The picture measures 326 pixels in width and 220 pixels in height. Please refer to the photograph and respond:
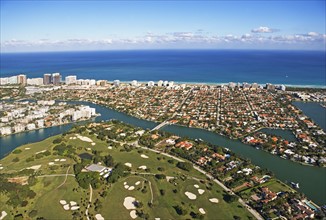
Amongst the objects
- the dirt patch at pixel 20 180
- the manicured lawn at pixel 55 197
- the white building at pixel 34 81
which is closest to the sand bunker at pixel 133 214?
the manicured lawn at pixel 55 197

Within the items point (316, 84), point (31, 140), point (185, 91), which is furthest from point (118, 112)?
point (316, 84)

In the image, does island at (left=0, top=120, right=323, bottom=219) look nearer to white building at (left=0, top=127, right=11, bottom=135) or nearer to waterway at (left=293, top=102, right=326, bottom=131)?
white building at (left=0, top=127, right=11, bottom=135)

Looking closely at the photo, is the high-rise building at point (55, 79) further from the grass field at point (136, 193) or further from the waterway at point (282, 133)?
the waterway at point (282, 133)

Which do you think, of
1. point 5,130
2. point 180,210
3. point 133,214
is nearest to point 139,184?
point 133,214

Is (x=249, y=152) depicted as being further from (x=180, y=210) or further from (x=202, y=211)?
(x=180, y=210)

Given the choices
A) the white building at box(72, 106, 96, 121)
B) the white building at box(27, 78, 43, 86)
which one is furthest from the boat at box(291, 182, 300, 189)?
the white building at box(27, 78, 43, 86)

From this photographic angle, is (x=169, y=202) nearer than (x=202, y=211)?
No
